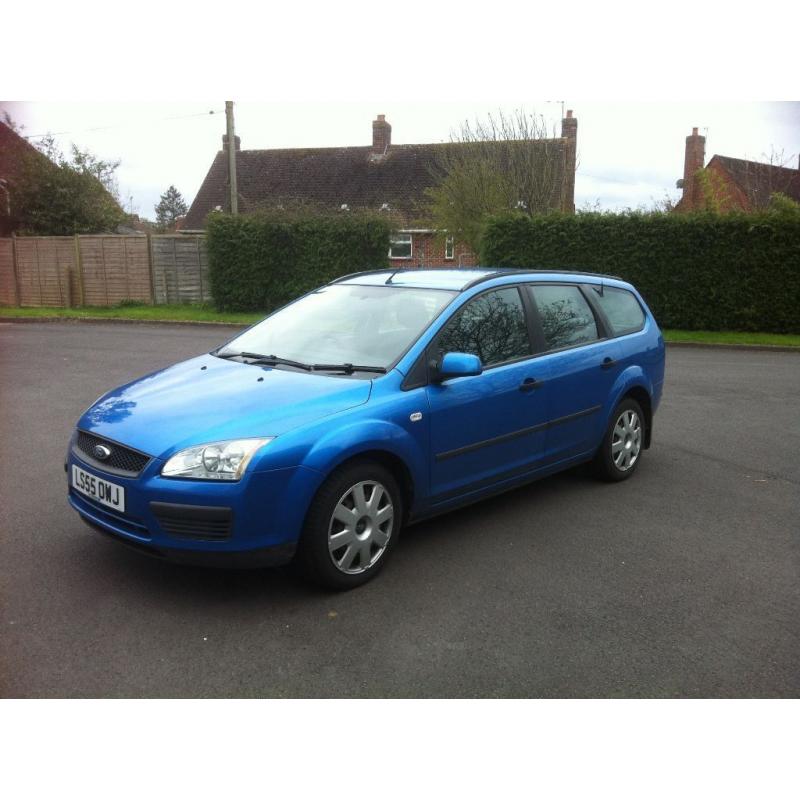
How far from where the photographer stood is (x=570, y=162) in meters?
31.0

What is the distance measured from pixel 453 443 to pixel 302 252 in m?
17.5

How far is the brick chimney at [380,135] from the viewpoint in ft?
127

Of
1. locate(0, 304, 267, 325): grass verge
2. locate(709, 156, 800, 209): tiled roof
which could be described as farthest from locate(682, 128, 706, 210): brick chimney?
locate(0, 304, 267, 325): grass verge

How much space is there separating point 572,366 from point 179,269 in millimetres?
20289

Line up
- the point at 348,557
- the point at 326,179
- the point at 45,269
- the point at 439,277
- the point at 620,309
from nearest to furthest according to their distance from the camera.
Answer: the point at 348,557, the point at 439,277, the point at 620,309, the point at 45,269, the point at 326,179

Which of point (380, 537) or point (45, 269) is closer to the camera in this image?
point (380, 537)

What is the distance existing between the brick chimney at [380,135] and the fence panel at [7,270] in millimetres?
19789

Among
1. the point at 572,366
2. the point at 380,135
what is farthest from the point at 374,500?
the point at 380,135

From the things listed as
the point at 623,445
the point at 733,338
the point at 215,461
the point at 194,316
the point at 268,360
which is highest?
the point at 268,360

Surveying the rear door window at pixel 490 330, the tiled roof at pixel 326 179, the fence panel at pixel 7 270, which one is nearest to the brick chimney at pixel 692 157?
the tiled roof at pixel 326 179

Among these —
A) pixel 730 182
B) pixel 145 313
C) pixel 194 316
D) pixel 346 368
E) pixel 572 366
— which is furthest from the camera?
pixel 730 182

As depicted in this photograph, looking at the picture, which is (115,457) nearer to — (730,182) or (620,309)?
(620,309)

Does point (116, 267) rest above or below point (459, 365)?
below

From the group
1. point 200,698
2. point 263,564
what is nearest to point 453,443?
point 263,564
